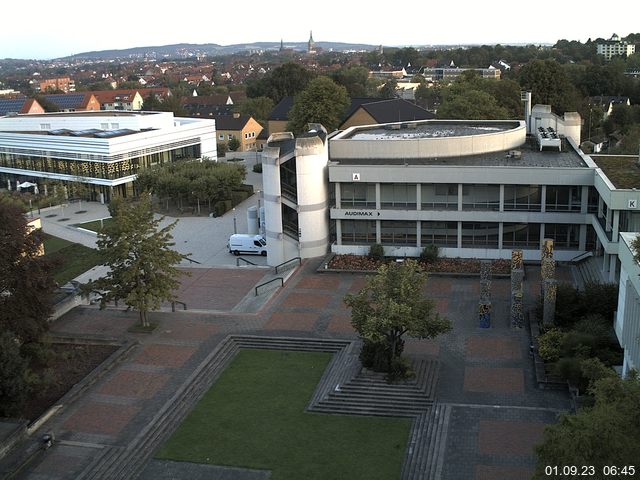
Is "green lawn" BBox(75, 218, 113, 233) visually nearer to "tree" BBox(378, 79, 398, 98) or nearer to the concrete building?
the concrete building

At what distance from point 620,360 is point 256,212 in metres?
26.0

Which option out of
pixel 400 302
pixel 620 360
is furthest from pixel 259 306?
pixel 620 360

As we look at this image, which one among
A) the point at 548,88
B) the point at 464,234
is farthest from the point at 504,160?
the point at 548,88

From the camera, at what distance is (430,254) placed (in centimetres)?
3678

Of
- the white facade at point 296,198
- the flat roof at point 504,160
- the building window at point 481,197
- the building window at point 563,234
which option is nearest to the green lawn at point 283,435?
the white facade at point 296,198

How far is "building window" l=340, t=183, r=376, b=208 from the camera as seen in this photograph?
38344mm

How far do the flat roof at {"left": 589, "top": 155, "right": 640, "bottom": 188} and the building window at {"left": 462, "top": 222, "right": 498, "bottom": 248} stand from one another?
20.4 feet

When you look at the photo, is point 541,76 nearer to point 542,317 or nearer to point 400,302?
point 542,317

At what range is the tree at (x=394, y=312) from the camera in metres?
23.5

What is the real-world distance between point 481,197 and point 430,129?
12131 mm

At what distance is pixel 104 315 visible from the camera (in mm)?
32344

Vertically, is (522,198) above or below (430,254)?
above

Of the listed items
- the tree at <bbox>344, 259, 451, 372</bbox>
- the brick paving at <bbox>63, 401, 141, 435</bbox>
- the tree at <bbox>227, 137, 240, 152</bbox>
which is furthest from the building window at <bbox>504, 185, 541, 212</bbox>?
the tree at <bbox>227, 137, 240, 152</bbox>

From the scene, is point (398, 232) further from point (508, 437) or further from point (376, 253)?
point (508, 437)
